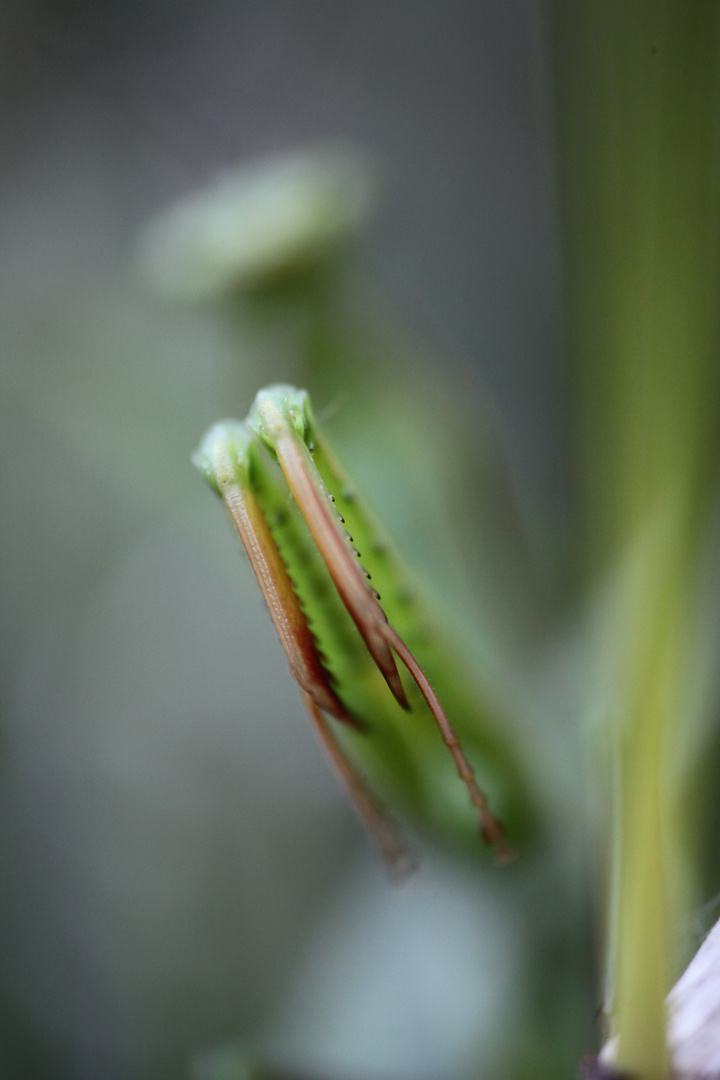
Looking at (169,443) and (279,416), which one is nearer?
(279,416)

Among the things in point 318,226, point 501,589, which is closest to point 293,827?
point 501,589

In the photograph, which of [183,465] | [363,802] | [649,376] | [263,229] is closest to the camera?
[649,376]

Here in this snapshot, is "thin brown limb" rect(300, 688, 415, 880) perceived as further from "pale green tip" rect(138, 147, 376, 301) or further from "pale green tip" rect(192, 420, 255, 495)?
"pale green tip" rect(138, 147, 376, 301)

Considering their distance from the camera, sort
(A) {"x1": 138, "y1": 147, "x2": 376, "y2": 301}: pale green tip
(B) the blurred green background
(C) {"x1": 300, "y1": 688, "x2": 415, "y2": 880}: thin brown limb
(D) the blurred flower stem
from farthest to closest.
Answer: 1. (B) the blurred green background
2. (A) {"x1": 138, "y1": 147, "x2": 376, "y2": 301}: pale green tip
3. (C) {"x1": 300, "y1": 688, "x2": 415, "y2": 880}: thin brown limb
4. (D) the blurred flower stem

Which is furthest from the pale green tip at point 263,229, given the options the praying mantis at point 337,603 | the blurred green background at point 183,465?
the praying mantis at point 337,603

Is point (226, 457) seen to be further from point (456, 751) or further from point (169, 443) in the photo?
point (169, 443)

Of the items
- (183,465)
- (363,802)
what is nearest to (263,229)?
(183,465)

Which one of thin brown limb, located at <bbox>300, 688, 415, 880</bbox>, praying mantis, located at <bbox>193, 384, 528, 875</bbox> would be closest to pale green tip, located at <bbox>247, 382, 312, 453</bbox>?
praying mantis, located at <bbox>193, 384, 528, 875</bbox>
